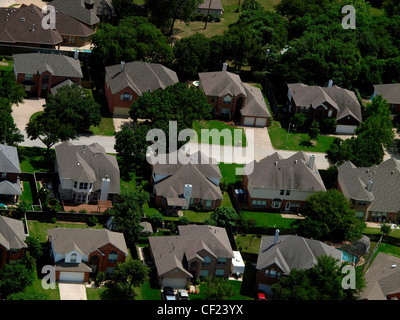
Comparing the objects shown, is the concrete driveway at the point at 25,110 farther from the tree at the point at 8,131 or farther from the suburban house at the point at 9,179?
the suburban house at the point at 9,179

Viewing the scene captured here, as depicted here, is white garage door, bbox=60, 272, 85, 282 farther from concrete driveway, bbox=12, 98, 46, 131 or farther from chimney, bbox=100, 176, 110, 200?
concrete driveway, bbox=12, 98, 46, 131

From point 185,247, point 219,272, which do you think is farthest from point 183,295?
point 219,272

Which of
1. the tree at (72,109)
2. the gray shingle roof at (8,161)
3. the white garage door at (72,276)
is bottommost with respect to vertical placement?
the white garage door at (72,276)

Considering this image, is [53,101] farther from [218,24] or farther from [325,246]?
[218,24]

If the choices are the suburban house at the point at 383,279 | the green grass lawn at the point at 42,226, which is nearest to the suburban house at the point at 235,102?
the suburban house at the point at 383,279

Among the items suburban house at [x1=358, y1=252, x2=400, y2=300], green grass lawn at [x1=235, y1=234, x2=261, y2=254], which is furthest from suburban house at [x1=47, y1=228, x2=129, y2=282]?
suburban house at [x1=358, y1=252, x2=400, y2=300]

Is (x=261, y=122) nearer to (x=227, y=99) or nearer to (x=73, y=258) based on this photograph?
(x=227, y=99)
